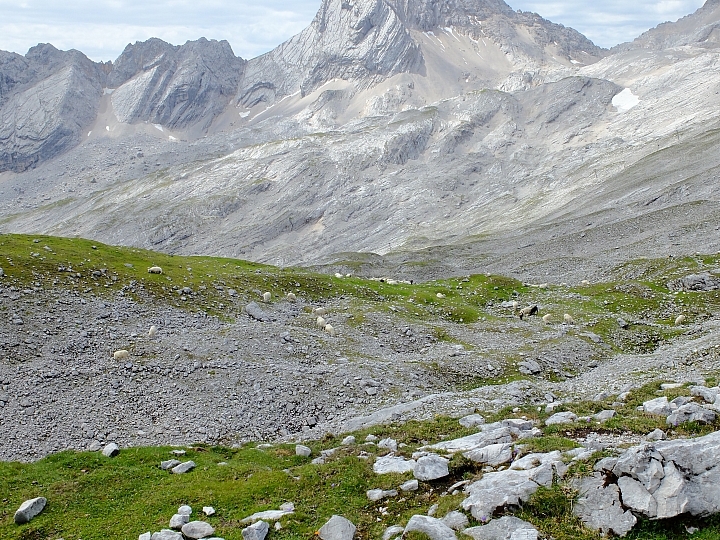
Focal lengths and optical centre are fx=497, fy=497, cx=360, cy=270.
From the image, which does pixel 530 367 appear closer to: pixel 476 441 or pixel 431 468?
pixel 476 441

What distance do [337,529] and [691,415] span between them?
11623 mm

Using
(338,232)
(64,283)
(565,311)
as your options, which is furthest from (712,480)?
(338,232)

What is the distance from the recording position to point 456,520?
12375mm

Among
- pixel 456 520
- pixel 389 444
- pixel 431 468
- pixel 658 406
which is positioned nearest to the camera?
pixel 456 520

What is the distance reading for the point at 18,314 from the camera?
31469mm

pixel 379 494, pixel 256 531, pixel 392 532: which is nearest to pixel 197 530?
pixel 256 531

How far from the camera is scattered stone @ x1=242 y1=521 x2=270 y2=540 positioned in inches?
514

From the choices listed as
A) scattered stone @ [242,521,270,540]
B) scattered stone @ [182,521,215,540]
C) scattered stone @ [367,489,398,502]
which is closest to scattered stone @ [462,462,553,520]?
scattered stone @ [367,489,398,502]

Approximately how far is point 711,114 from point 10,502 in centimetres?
20633

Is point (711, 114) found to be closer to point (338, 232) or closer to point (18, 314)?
point (338, 232)

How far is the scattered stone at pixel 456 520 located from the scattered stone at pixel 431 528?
214 millimetres

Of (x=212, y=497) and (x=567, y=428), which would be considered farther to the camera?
(x=567, y=428)

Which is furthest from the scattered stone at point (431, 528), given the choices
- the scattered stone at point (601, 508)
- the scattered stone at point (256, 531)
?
the scattered stone at point (256, 531)

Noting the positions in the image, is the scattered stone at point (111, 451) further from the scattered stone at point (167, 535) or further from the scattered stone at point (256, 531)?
the scattered stone at point (256, 531)
